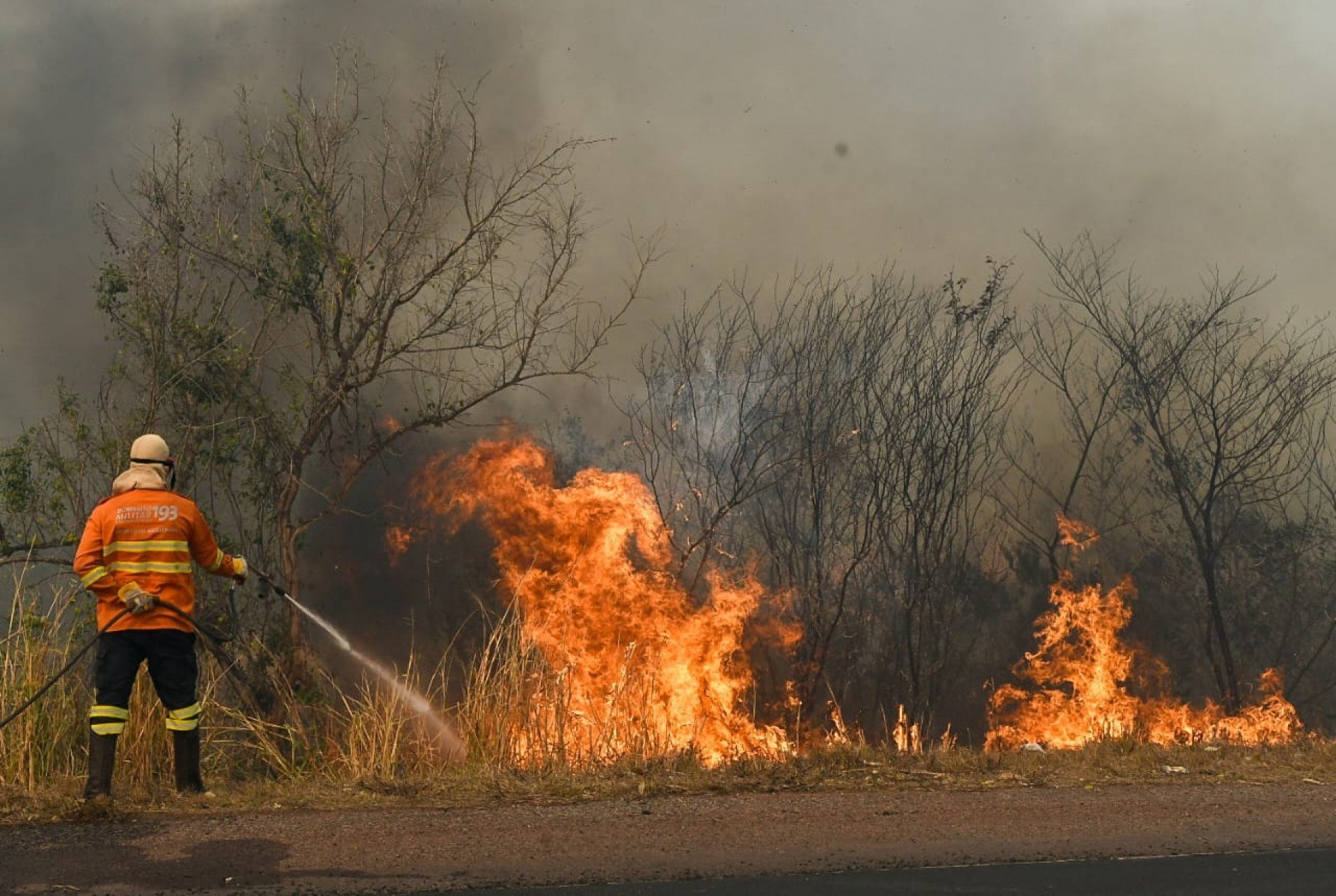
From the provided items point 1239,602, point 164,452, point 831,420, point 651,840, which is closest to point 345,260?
point 164,452

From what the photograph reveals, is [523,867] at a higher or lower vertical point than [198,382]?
lower

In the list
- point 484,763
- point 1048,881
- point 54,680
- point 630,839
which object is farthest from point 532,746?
point 1048,881

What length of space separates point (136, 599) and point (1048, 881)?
4.74 m

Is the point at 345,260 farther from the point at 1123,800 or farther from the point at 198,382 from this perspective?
the point at 1123,800

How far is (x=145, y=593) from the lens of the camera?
6.55 m

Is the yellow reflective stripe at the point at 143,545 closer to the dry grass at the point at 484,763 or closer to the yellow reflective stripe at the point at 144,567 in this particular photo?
the yellow reflective stripe at the point at 144,567

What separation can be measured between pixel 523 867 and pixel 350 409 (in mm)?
8425

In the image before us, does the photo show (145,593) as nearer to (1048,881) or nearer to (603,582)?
(1048,881)

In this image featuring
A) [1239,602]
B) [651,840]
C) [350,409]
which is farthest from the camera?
[1239,602]

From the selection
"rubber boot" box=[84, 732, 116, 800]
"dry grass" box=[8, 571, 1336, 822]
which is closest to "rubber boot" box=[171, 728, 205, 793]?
"dry grass" box=[8, 571, 1336, 822]

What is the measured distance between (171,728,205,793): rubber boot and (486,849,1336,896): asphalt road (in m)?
2.72

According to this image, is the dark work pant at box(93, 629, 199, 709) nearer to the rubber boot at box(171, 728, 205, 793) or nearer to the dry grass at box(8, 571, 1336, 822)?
the rubber boot at box(171, 728, 205, 793)

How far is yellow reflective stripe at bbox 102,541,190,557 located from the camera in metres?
6.62

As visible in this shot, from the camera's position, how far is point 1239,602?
17.1 metres
